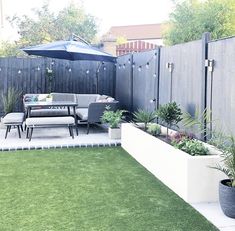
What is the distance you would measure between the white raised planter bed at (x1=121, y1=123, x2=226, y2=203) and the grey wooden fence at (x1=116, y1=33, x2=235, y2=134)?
69 cm

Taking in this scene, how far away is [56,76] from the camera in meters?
12.0

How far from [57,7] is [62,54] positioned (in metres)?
15.8

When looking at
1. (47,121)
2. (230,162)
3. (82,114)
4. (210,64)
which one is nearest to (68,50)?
(82,114)

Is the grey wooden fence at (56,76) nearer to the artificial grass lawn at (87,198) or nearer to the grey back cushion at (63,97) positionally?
the grey back cushion at (63,97)

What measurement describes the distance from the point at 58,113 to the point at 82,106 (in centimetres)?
100

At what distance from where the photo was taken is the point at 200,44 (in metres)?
5.82

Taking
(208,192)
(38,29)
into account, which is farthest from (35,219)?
(38,29)

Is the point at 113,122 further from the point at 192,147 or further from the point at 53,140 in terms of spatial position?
the point at 192,147

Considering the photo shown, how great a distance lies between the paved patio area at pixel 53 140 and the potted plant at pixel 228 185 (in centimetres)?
396

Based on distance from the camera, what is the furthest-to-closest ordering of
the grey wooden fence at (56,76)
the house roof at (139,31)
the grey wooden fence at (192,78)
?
the house roof at (139,31)
the grey wooden fence at (56,76)
the grey wooden fence at (192,78)

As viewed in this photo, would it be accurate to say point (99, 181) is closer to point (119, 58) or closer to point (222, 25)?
point (119, 58)

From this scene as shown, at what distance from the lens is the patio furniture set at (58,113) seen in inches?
324

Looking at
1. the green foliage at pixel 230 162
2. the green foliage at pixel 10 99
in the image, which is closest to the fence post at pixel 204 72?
the green foliage at pixel 230 162

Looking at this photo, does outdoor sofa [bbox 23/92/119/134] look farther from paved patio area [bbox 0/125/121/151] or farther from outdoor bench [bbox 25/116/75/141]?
outdoor bench [bbox 25/116/75/141]
